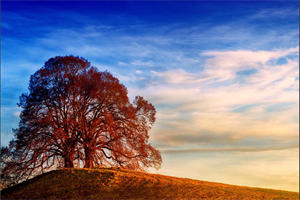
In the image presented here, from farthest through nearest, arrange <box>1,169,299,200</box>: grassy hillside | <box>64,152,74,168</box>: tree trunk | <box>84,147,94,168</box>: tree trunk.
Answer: <box>84,147,94,168</box>: tree trunk, <box>64,152,74,168</box>: tree trunk, <box>1,169,299,200</box>: grassy hillside

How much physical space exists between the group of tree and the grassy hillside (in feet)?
9.54

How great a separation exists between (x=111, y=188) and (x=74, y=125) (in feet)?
29.4

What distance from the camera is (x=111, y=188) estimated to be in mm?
27281

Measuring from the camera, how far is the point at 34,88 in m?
34.8

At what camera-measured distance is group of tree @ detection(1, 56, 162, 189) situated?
32.9 meters

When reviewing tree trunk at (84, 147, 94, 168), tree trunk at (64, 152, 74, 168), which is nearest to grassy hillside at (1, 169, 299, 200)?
tree trunk at (64, 152, 74, 168)

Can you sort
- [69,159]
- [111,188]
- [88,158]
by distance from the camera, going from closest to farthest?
1. [111,188]
2. [69,159]
3. [88,158]

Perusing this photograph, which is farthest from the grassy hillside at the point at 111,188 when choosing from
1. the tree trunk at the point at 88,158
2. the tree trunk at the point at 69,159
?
the tree trunk at the point at 88,158

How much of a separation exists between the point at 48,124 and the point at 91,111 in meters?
4.49

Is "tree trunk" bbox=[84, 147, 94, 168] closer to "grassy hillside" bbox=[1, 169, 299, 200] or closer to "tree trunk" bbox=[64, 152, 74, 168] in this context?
"tree trunk" bbox=[64, 152, 74, 168]

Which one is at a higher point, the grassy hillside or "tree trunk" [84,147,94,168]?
"tree trunk" [84,147,94,168]

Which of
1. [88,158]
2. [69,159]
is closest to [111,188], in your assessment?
[88,158]

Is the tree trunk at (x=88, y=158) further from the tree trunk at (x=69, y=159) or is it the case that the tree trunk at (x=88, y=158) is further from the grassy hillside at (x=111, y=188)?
the grassy hillside at (x=111, y=188)

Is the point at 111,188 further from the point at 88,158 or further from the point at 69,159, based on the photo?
the point at 69,159
